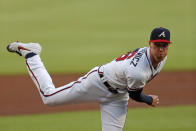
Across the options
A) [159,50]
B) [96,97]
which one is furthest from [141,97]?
[159,50]

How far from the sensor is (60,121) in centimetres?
751

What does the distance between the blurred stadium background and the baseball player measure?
2.66 metres

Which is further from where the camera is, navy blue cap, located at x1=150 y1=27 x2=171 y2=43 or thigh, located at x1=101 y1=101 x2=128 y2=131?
thigh, located at x1=101 y1=101 x2=128 y2=131

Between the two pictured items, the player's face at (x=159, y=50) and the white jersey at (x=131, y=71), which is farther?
the white jersey at (x=131, y=71)

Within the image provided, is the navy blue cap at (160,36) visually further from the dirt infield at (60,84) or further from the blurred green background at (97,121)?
the dirt infield at (60,84)

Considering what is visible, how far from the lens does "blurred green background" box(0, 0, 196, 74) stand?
12977 mm

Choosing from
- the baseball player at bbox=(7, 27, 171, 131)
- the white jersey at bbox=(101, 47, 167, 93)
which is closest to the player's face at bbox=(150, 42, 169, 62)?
the baseball player at bbox=(7, 27, 171, 131)

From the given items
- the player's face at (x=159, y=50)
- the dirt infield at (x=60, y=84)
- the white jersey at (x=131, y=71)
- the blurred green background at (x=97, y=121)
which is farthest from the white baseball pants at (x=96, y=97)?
the dirt infield at (x=60, y=84)

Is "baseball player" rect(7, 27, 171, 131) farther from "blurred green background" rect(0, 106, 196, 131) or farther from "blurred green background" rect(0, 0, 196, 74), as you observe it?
"blurred green background" rect(0, 0, 196, 74)

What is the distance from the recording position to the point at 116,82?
4.86m

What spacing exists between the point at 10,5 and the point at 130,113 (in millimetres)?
10839

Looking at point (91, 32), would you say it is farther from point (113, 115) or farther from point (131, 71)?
point (131, 71)

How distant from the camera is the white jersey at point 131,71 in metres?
4.55

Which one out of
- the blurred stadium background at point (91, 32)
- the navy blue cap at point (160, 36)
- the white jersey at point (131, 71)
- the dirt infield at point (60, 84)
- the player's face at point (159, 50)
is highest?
the navy blue cap at point (160, 36)
